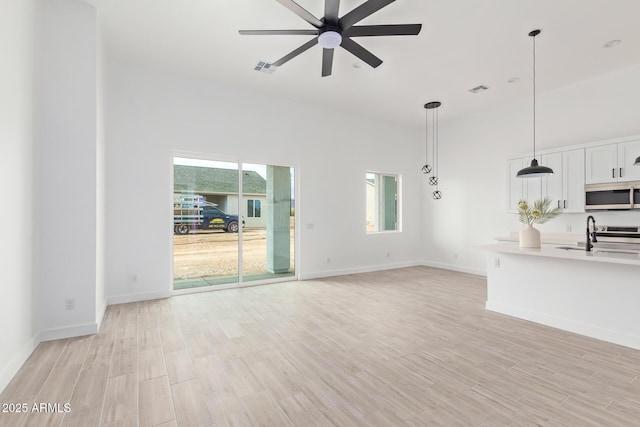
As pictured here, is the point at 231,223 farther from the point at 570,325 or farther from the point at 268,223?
the point at 570,325

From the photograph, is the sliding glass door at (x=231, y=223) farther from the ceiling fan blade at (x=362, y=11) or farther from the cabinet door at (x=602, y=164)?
the cabinet door at (x=602, y=164)

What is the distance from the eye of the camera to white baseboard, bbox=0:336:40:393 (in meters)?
2.29

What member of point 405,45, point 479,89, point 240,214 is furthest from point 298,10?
point 479,89

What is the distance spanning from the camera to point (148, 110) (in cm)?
473

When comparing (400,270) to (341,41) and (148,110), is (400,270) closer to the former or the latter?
(341,41)

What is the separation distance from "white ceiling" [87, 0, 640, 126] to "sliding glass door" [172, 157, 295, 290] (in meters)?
1.59

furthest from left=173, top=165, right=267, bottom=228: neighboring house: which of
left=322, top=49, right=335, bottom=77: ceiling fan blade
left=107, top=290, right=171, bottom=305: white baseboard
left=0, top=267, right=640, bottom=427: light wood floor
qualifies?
left=322, top=49, right=335, bottom=77: ceiling fan blade

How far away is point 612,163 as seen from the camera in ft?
15.1

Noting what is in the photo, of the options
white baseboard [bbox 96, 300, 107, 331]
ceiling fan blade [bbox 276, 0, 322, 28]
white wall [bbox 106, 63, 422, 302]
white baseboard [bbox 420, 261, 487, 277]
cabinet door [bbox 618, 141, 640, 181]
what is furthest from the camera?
white baseboard [bbox 420, 261, 487, 277]

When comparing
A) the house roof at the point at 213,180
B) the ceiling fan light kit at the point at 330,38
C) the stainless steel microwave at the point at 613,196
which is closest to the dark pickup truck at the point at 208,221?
the house roof at the point at 213,180

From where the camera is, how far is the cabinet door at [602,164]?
4.59 metres

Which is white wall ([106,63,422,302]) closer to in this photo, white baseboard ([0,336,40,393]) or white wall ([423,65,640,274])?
white wall ([423,65,640,274])

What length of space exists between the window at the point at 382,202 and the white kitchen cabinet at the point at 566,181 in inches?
126

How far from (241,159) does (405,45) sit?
3.27 metres
